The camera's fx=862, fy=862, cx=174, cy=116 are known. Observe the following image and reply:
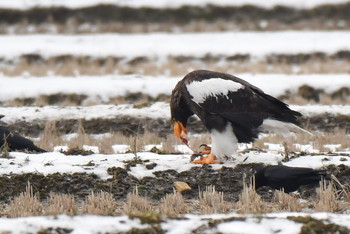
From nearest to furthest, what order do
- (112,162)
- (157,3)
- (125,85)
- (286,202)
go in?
(286,202) < (112,162) < (125,85) < (157,3)

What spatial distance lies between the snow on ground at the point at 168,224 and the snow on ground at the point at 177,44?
51.5 feet

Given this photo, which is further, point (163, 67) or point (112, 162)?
point (163, 67)

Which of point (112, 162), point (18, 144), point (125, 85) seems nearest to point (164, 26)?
point (125, 85)

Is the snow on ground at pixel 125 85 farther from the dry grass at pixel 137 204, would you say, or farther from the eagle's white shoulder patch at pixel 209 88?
the dry grass at pixel 137 204

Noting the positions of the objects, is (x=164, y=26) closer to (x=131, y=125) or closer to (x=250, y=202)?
(x=131, y=125)

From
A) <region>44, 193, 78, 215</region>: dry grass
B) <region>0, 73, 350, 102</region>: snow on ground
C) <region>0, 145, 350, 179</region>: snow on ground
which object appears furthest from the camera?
<region>0, 73, 350, 102</region>: snow on ground

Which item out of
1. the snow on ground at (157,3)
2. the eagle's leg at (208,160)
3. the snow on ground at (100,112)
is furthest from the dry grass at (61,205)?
the snow on ground at (157,3)

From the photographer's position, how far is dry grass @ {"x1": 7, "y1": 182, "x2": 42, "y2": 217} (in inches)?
337

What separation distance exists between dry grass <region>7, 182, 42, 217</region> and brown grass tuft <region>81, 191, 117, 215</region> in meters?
0.48

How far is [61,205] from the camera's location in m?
8.72

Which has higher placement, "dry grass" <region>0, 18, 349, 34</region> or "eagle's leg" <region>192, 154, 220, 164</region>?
"dry grass" <region>0, 18, 349, 34</region>

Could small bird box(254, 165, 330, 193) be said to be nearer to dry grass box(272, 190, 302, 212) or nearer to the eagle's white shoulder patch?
dry grass box(272, 190, 302, 212)

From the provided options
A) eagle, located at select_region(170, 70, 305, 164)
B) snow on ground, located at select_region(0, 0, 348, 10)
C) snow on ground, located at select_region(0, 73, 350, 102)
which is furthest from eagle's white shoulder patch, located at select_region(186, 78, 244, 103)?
snow on ground, located at select_region(0, 0, 348, 10)

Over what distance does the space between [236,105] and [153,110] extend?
5.35 meters
